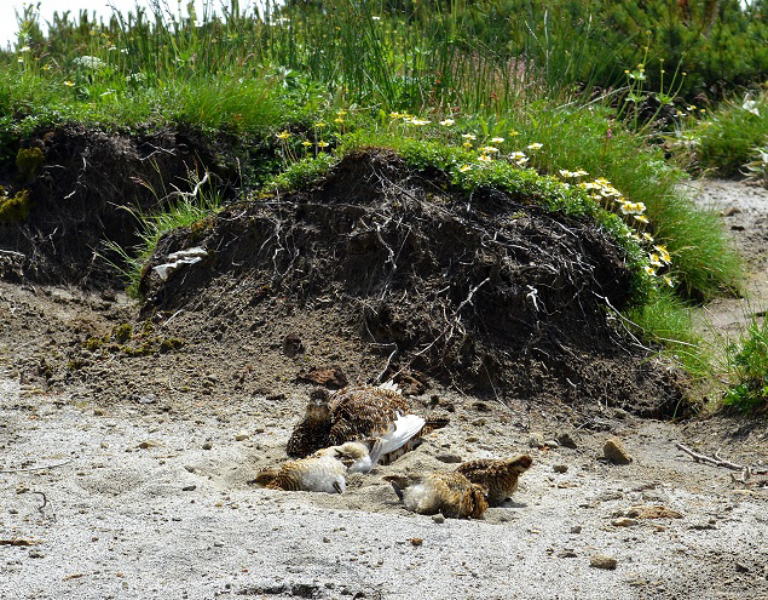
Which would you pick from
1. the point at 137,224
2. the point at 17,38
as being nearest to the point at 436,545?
the point at 137,224

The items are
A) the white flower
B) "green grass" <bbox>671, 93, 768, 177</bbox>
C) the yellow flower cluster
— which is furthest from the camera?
the white flower

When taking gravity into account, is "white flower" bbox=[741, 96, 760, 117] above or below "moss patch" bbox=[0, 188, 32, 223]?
above

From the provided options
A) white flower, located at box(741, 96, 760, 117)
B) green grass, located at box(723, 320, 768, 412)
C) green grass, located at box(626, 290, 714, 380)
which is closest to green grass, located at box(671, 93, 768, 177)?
white flower, located at box(741, 96, 760, 117)

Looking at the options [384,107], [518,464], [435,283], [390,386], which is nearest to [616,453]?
[518,464]

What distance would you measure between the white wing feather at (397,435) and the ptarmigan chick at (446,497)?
17.2 inches

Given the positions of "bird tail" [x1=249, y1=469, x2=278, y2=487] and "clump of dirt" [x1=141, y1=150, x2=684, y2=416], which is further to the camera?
"clump of dirt" [x1=141, y1=150, x2=684, y2=416]

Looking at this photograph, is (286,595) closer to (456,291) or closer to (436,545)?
(436,545)

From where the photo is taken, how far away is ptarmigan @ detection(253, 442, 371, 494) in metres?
4.05

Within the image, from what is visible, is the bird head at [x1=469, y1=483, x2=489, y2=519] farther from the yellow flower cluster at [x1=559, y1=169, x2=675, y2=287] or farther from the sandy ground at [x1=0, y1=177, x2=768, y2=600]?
the yellow flower cluster at [x1=559, y1=169, x2=675, y2=287]

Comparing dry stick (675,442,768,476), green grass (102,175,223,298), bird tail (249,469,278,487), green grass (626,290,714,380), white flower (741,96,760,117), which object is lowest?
dry stick (675,442,768,476)

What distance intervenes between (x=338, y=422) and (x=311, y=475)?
0.48 meters

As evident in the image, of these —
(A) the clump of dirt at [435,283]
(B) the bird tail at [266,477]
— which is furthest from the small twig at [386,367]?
(B) the bird tail at [266,477]

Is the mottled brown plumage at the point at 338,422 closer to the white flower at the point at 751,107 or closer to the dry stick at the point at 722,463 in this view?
the dry stick at the point at 722,463

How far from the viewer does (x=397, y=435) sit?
4488 millimetres
